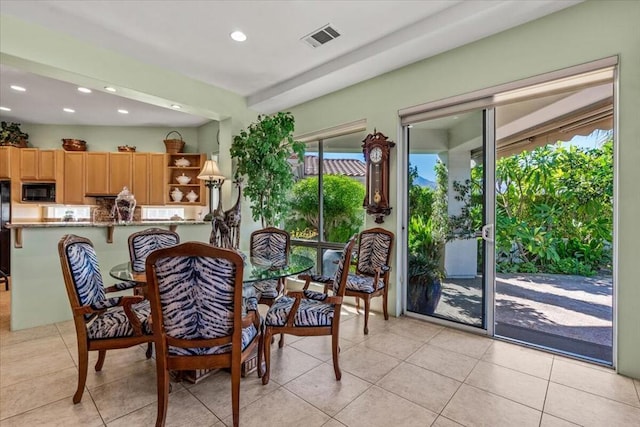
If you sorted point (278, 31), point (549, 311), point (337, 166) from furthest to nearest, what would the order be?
point (337, 166) → point (549, 311) → point (278, 31)

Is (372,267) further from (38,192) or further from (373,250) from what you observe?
(38,192)

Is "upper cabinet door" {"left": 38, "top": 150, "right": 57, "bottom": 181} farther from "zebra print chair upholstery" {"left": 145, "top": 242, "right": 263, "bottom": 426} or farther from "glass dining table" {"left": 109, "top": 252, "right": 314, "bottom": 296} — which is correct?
"zebra print chair upholstery" {"left": 145, "top": 242, "right": 263, "bottom": 426}

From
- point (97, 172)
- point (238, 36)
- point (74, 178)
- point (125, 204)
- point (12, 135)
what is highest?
point (238, 36)

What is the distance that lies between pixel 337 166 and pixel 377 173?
90cm

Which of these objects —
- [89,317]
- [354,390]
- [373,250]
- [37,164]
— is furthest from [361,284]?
[37,164]

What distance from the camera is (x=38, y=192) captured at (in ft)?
17.1

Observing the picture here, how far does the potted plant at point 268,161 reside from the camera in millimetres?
3809

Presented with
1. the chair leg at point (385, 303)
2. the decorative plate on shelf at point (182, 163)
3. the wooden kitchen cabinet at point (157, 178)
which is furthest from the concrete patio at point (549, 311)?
the wooden kitchen cabinet at point (157, 178)

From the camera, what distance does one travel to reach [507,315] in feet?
12.0

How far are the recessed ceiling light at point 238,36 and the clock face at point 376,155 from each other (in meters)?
1.76

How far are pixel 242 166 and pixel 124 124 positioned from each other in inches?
135

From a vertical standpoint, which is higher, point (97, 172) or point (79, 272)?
→ point (97, 172)

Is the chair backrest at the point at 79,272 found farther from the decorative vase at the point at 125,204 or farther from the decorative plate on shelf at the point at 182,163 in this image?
the decorative plate on shelf at the point at 182,163

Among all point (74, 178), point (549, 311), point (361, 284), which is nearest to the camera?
point (361, 284)
